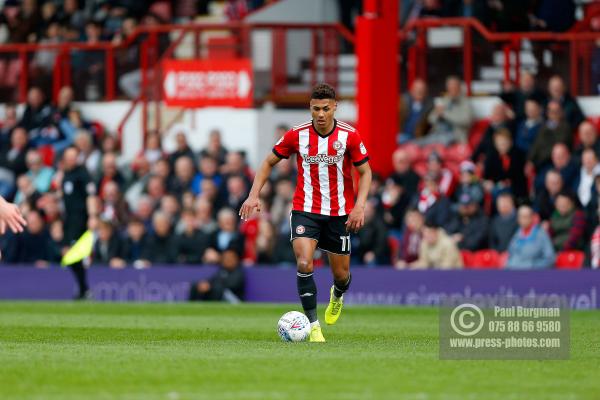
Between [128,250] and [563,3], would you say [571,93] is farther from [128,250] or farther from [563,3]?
[128,250]

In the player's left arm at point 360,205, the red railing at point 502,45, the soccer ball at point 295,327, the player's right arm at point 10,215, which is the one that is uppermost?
the red railing at point 502,45

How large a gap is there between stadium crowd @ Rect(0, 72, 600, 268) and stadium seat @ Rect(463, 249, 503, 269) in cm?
7

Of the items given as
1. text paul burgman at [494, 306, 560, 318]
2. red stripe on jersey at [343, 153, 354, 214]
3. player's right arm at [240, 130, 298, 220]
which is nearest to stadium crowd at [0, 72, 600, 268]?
text paul burgman at [494, 306, 560, 318]

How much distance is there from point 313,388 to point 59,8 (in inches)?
891

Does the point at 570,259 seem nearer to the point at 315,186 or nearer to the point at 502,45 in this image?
the point at 502,45

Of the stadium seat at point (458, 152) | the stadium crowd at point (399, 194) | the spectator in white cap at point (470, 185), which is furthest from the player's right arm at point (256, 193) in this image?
the stadium seat at point (458, 152)

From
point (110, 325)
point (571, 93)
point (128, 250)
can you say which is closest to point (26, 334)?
point (110, 325)

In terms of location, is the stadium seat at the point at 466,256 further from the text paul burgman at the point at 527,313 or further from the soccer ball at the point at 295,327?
the soccer ball at the point at 295,327

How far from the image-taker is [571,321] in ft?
53.3

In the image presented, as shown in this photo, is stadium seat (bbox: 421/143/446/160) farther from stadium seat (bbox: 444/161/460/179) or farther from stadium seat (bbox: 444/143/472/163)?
stadium seat (bbox: 444/161/460/179)

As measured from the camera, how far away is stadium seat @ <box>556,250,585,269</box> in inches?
796

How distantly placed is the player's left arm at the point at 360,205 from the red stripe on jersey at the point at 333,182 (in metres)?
0.23

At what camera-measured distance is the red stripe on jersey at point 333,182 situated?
1323 cm

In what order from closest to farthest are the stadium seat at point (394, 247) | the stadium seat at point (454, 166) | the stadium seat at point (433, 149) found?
the stadium seat at point (394, 247) → the stadium seat at point (454, 166) → the stadium seat at point (433, 149)
